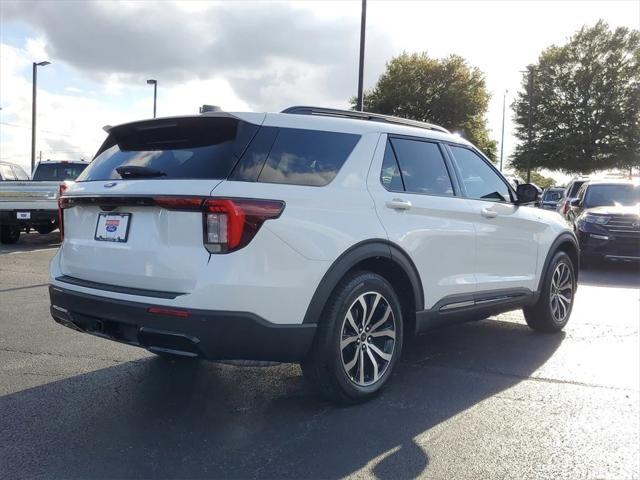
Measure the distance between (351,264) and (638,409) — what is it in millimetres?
2145

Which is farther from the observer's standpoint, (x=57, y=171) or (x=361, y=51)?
(x=361, y=51)

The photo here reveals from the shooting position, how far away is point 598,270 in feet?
38.2

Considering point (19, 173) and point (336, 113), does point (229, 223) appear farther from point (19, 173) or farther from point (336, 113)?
point (19, 173)

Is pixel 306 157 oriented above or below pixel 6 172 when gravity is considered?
below

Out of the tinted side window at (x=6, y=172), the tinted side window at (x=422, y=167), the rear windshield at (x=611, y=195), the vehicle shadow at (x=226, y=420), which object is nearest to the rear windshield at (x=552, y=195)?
the rear windshield at (x=611, y=195)

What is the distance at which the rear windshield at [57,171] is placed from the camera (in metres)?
15.4

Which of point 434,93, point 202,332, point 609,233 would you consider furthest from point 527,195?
point 434,93

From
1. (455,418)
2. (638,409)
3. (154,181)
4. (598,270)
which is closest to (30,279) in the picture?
(154,181)

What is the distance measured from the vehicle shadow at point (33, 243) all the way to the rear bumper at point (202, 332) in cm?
987

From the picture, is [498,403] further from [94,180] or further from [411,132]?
[94,180]

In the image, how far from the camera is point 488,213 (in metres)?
4.94

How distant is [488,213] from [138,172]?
2.78m

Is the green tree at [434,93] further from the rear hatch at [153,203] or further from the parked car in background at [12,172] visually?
the rear hatch at [153,203]

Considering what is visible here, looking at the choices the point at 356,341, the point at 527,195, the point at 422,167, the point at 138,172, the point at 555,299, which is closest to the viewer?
the point at 138,172
